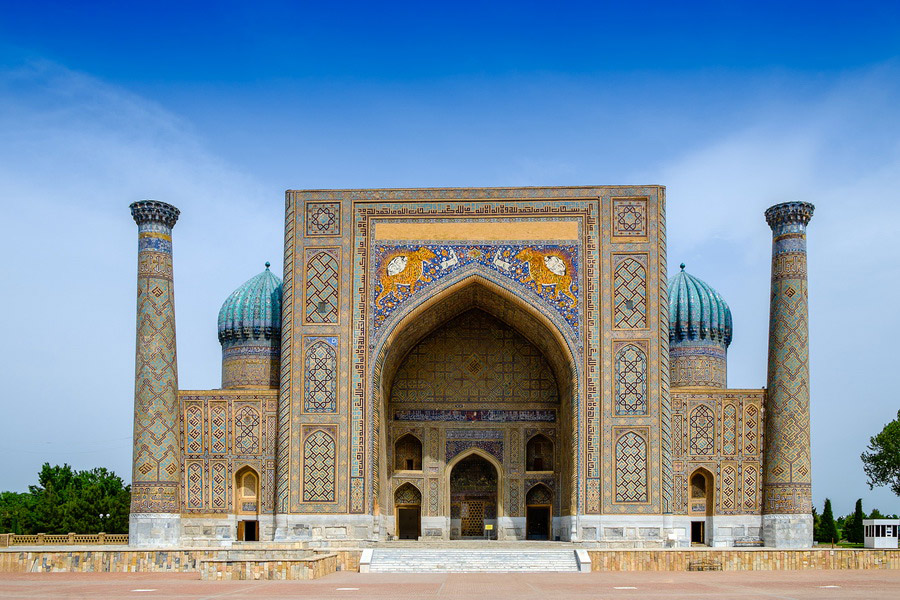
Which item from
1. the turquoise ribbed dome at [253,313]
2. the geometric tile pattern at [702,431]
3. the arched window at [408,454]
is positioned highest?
the turquoise ribbed dome at [253,313]

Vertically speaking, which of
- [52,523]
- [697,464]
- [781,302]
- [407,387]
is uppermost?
[781,302]

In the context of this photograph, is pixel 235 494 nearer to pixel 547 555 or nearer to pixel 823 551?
pixel 547 555

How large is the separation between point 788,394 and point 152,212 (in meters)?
8.49

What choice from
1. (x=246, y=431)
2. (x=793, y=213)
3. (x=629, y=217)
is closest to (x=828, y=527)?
(x=793, y=213)

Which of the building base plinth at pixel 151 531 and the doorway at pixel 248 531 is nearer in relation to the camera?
the building base plinth at pixel 151 531

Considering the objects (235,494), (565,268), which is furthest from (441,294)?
(235,494)

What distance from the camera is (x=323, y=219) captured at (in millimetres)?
14633

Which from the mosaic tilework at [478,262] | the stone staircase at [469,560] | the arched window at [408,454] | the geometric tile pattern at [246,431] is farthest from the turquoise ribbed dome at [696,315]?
the geometric tile pattern at [246,431]

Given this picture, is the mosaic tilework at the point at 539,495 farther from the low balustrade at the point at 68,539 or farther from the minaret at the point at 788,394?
the low balustrade at the point at 68,539

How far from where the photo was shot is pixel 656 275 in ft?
46.8

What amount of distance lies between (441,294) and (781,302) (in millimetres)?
4437

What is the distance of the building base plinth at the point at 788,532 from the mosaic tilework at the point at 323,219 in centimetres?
667

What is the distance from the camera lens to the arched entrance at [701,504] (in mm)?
14391

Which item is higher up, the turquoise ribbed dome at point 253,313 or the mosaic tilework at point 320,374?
the turquoise ribbed dome at point 253,313
